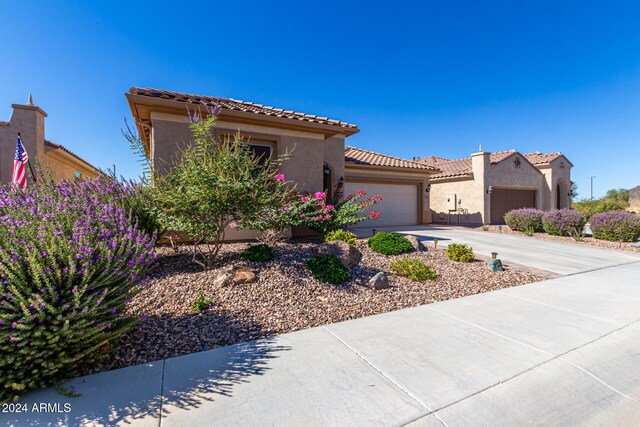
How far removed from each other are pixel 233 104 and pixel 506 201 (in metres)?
19.6

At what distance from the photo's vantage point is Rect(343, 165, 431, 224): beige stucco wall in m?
15.5

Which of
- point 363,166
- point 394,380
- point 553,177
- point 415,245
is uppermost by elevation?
point 553,177

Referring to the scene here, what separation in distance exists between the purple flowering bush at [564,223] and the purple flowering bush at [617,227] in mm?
601

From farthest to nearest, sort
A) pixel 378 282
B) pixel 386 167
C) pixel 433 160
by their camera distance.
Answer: pixel 433 160 → pixel 386 167 → pixel 378 282

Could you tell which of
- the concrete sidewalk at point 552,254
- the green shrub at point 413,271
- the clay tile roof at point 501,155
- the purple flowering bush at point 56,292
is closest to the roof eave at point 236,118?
the purple flowering bush at point 56,292

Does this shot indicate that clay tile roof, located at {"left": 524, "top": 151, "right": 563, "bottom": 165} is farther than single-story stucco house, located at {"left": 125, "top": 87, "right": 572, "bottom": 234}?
Yes

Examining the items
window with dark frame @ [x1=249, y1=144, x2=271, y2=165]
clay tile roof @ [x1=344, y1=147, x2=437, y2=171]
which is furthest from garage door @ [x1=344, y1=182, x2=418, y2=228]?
window with dark frame @ [x1=249, y1=144, x2=271, y2=165]

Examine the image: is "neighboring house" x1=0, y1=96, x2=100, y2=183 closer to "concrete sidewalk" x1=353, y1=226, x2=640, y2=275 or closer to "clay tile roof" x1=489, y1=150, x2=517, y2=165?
"concrete sidewalk" x1=353, y1=226, x2=640, y2=275

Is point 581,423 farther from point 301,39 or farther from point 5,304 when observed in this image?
point 301,39

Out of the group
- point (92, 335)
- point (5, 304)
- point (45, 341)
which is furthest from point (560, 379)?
point (5, 304)

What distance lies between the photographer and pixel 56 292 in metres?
2.67

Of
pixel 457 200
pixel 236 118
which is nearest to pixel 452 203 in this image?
pixel 457 200

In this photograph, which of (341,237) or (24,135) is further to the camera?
(24,135)

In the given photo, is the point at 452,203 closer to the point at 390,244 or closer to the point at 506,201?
the point at 506,201
